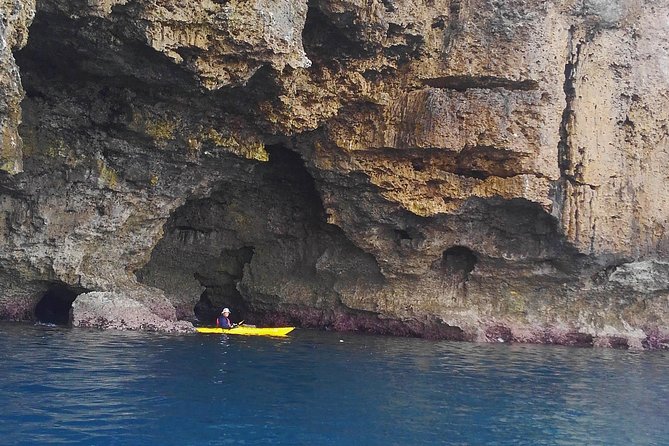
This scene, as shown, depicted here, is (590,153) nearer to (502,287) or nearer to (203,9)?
(502,287)

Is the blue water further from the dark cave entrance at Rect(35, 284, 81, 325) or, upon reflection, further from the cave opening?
the cave opening

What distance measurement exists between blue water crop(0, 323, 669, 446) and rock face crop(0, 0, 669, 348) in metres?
4.45

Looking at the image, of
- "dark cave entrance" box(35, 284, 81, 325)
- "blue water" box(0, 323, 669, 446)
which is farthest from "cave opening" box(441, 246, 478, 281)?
"dark cave entrance" box(35, 284, 81, 325)

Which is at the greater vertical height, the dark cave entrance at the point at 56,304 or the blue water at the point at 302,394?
the dark cave entrance at the point at 56,304

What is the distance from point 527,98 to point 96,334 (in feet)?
47.4

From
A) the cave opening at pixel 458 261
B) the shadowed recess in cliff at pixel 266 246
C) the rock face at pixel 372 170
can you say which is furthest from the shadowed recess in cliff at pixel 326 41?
the cave opening at pixel 458 261

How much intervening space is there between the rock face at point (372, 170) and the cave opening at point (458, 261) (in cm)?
8

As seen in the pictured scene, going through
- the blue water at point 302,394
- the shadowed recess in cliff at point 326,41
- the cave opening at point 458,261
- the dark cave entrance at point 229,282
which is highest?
the shadowed recess in cliff at point 326,41

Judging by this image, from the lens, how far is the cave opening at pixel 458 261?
2434 centimetres

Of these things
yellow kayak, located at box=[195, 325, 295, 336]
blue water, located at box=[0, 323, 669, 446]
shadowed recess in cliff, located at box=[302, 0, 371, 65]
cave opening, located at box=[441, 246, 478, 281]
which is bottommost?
blue water, located at box=[0, 323, 669, 446]

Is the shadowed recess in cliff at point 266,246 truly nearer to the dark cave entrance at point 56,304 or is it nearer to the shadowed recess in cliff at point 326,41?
the dark cave entrance at point 56,304

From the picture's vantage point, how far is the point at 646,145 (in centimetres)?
2284

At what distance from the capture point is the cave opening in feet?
79.9

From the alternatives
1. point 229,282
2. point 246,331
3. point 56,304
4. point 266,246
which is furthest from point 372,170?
point 56,304
